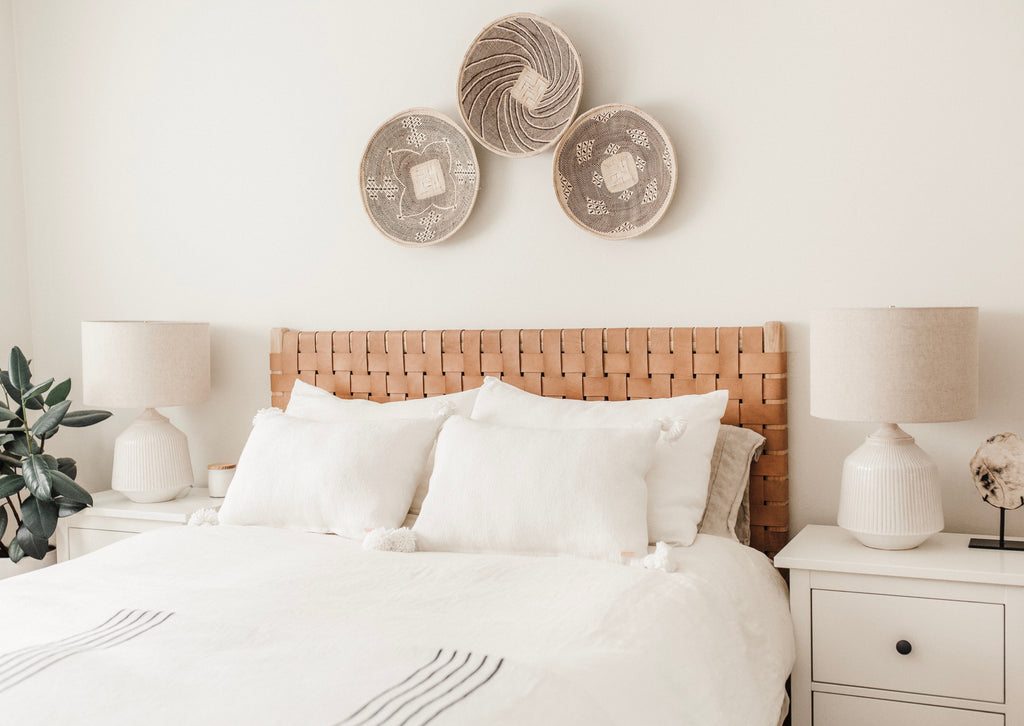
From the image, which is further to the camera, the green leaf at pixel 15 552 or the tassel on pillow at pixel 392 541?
the green leaf at pixel 15 552

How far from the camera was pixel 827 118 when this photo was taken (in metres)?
2.29

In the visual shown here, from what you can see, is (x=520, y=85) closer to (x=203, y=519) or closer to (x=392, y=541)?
(x=392, y=541)

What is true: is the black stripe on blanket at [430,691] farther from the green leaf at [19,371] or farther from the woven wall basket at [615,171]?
the green leaf at [19,371]

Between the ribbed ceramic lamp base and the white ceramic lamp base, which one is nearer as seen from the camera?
the ribbed ceramic lamp base

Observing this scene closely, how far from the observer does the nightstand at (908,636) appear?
1804 mm

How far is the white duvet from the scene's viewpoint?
44.8 inches

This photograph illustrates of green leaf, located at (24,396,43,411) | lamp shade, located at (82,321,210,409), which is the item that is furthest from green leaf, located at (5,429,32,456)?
lamp shade, located at (82,321,210,409)

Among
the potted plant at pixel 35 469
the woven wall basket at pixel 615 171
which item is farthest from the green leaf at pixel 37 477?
the woven wall basket at pixel 615 171

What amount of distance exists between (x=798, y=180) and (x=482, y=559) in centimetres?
133

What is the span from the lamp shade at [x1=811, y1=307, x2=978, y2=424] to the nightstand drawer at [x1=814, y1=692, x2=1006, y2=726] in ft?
2.05

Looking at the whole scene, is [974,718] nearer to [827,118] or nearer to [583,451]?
[583,451]

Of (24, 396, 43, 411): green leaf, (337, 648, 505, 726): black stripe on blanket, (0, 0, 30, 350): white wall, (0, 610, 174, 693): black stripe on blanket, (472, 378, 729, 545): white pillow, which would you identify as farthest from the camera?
(0, 0, 30, 350): white wall

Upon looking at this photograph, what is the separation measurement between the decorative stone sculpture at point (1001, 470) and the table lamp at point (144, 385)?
2.38 m

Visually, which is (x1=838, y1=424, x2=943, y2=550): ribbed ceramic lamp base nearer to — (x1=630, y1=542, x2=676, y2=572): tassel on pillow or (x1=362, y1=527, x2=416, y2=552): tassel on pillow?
(x1=630, y1=542, x2=676, y2=572): tassel on pillow
